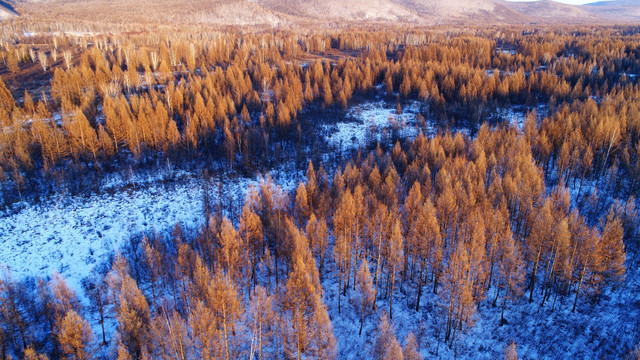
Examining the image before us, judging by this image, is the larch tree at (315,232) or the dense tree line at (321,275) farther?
the larch tree at (315,232)

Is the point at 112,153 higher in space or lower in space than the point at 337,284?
higher

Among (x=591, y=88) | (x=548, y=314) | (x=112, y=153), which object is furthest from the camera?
(x=591, y=88)

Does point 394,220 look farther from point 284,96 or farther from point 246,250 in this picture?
point 284,96

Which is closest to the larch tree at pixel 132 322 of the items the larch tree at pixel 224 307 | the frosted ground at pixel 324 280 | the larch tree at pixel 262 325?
the larch tree at pixel 224 307

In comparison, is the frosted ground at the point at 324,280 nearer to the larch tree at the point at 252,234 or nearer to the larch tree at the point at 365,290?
the larch tree at the point at 365,290


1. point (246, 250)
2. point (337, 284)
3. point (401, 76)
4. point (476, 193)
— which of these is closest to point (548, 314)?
point (476, 193)

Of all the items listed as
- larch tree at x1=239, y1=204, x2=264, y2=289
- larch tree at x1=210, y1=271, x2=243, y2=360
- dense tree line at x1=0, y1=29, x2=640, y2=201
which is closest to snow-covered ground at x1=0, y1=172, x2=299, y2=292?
dense tree line at x1=0, y1=29, x2=640, y2=201

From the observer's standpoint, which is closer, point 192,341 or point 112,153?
point 192,341

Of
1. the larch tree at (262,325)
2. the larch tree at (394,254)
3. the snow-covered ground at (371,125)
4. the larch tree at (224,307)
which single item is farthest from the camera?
the snow-covered ground at (371,125)
